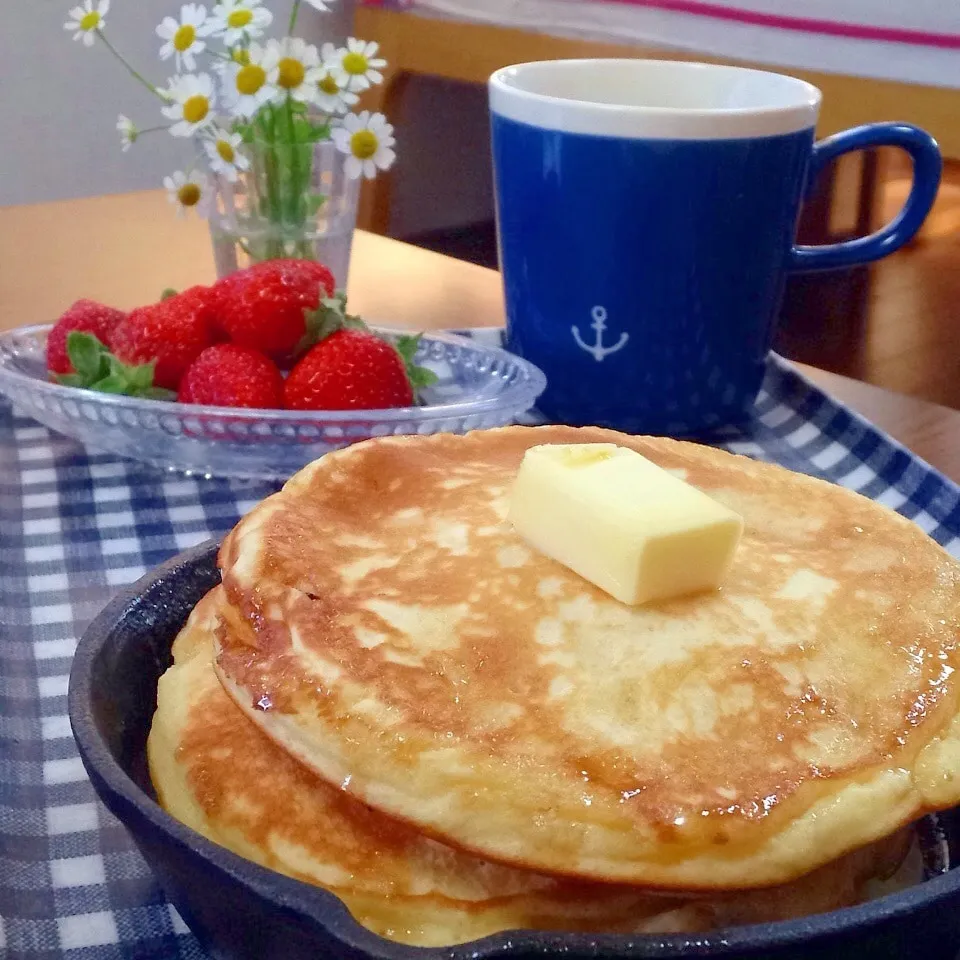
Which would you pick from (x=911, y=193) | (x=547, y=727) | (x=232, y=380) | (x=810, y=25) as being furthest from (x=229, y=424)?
(x=810, y=25)

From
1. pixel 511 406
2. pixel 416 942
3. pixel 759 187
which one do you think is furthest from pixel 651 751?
pixel 759 187

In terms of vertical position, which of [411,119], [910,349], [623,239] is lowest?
[910,349]

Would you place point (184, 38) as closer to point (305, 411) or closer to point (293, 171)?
point (293, 171)

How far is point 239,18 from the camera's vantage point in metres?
1.18

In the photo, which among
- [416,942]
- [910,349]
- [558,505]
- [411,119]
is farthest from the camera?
[411,119]

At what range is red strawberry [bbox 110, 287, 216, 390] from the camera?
1035mm

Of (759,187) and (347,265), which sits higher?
(759,187)

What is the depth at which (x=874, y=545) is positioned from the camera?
0.60 meters

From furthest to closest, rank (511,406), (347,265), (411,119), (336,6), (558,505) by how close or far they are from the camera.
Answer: (336,6), (411,119), (347,265), (511,406), (558,505)

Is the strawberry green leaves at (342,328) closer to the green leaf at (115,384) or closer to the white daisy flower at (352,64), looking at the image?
the green leaf at (115,384)

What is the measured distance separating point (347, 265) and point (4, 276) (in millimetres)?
444

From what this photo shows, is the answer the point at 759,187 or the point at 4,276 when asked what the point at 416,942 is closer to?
the point at 759,187

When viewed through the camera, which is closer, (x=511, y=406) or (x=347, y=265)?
(x=511, y=406)

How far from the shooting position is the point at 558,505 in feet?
1.78
